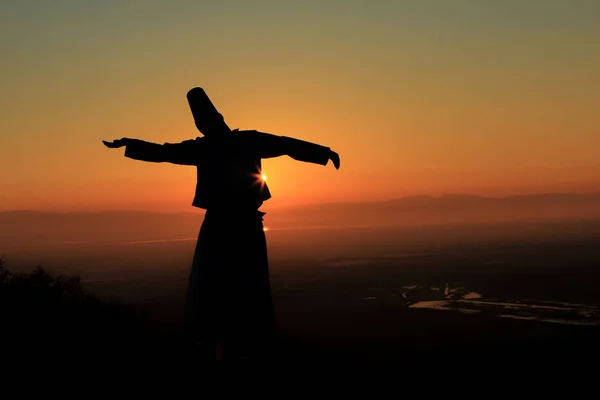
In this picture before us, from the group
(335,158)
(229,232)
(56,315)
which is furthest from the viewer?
(56,315)

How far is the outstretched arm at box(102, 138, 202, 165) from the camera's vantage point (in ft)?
29.3

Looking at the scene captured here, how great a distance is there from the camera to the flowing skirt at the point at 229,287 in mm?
8984

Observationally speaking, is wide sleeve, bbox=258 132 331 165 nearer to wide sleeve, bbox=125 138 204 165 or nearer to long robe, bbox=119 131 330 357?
long robe, bbox=119 131 330 357

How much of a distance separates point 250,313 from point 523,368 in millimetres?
5441

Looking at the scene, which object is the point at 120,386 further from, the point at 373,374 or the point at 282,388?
the point at 373,374

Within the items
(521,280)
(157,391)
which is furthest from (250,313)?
(521,280)

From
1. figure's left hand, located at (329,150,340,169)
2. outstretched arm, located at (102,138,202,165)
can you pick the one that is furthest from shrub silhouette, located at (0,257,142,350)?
figure's left hand, located at (329,150,340,169)

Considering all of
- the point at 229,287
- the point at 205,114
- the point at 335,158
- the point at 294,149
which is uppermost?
the point at 205,114

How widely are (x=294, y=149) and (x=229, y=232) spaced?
1.26 m

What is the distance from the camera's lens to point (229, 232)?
909 centimetres

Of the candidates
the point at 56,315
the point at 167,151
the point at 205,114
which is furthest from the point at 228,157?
the point at 56,315

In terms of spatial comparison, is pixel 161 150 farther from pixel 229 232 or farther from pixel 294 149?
pixel 294 149

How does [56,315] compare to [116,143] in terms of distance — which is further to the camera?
[56,315]

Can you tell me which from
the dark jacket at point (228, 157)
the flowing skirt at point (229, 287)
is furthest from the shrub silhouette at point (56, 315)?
the dark jacket at point (228, 157)
